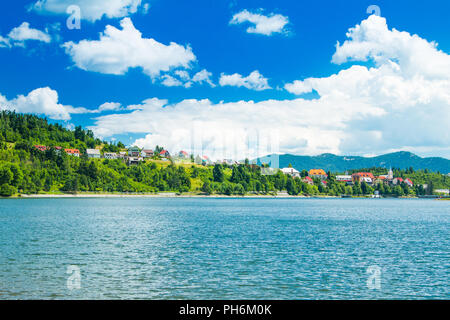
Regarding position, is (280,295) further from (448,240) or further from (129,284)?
(448,240)

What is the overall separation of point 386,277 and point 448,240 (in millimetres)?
34672

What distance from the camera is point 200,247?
168ft

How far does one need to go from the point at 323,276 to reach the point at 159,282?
1326cm

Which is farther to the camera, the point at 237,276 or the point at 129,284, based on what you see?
the point at 237,276
